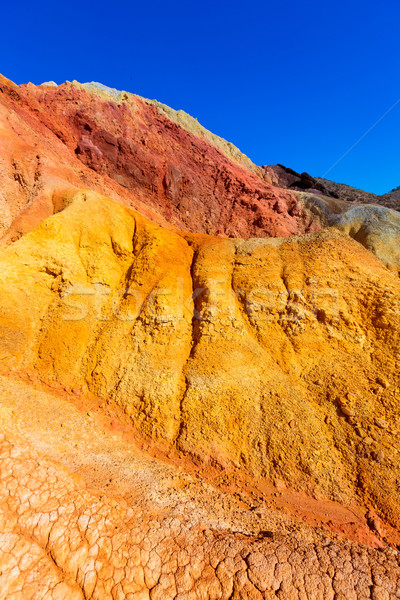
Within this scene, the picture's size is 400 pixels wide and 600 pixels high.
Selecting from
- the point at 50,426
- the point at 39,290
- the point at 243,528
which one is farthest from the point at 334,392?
the point at 39,290

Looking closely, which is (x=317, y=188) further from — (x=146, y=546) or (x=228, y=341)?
(x=146, y=546)

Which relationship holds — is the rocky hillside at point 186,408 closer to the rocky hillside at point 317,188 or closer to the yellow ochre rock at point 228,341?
the yellow ochre rock at point 228,341

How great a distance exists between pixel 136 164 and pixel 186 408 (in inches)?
716

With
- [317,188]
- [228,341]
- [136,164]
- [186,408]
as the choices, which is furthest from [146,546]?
[317,188]

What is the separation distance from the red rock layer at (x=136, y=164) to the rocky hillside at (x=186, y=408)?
1.12m

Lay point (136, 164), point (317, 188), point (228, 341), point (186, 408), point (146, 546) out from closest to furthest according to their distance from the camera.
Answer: point (146, 546) → point (186, 408) → point (228, 341) → point (136, 164) → point (317, 188)

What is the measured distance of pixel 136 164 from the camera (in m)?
18.8

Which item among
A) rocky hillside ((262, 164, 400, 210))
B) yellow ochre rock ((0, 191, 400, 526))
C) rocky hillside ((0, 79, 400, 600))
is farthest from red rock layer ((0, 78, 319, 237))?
rocky hillside ((262, 164, 400, 210))

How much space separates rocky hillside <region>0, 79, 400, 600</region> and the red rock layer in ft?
3.69

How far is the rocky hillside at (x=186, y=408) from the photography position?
11.4 ft

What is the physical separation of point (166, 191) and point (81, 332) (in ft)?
48.9

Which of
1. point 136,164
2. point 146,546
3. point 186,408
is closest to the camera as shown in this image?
point 146,546

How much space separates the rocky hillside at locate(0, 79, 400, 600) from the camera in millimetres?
3461

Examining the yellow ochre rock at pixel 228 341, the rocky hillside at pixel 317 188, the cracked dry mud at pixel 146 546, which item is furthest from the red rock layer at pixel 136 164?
the cracked dry mud at pixel 146 546
